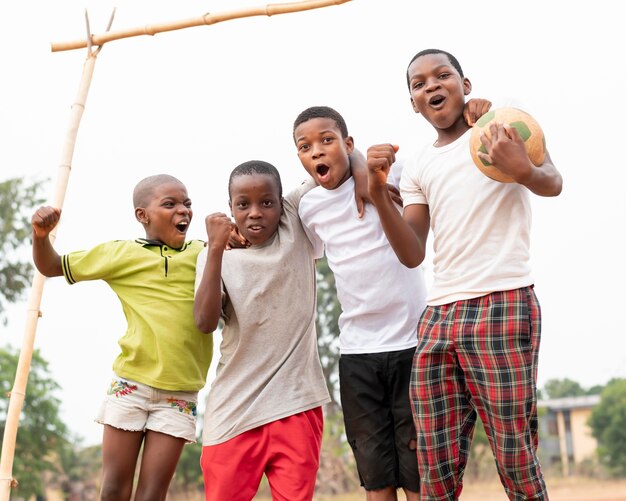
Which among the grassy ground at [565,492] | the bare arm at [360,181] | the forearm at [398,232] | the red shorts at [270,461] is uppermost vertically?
the bare arm at [360,181]

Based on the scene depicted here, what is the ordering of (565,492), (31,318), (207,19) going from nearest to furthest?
(31,318), (207,19), (565,492)

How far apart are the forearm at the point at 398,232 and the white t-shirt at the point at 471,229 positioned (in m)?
0.08

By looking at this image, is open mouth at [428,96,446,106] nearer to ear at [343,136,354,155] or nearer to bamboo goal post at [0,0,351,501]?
ear at [343,136,354,155]

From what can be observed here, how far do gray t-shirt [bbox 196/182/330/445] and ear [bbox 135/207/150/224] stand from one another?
531 millimetres

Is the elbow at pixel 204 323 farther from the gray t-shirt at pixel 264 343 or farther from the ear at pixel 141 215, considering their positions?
the ear at pixel 141 215

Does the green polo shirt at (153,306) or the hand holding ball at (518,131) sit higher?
the hand holding ball at (518,131)

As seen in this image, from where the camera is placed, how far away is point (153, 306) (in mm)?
3879

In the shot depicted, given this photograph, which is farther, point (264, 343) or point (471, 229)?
point (264, 343)

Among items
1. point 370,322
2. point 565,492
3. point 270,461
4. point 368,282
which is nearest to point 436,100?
point 368,282

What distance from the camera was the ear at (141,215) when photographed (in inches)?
162

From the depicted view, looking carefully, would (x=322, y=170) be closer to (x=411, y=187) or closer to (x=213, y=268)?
(x=411, y=187)

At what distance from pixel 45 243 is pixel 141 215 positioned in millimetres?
487

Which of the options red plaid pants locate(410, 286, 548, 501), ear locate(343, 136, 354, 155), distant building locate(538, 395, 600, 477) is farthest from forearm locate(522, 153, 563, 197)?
distant building locate(538, 395, 600, 477)

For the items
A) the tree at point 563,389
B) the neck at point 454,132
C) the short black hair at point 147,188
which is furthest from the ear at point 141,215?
the tree at point 563,389
